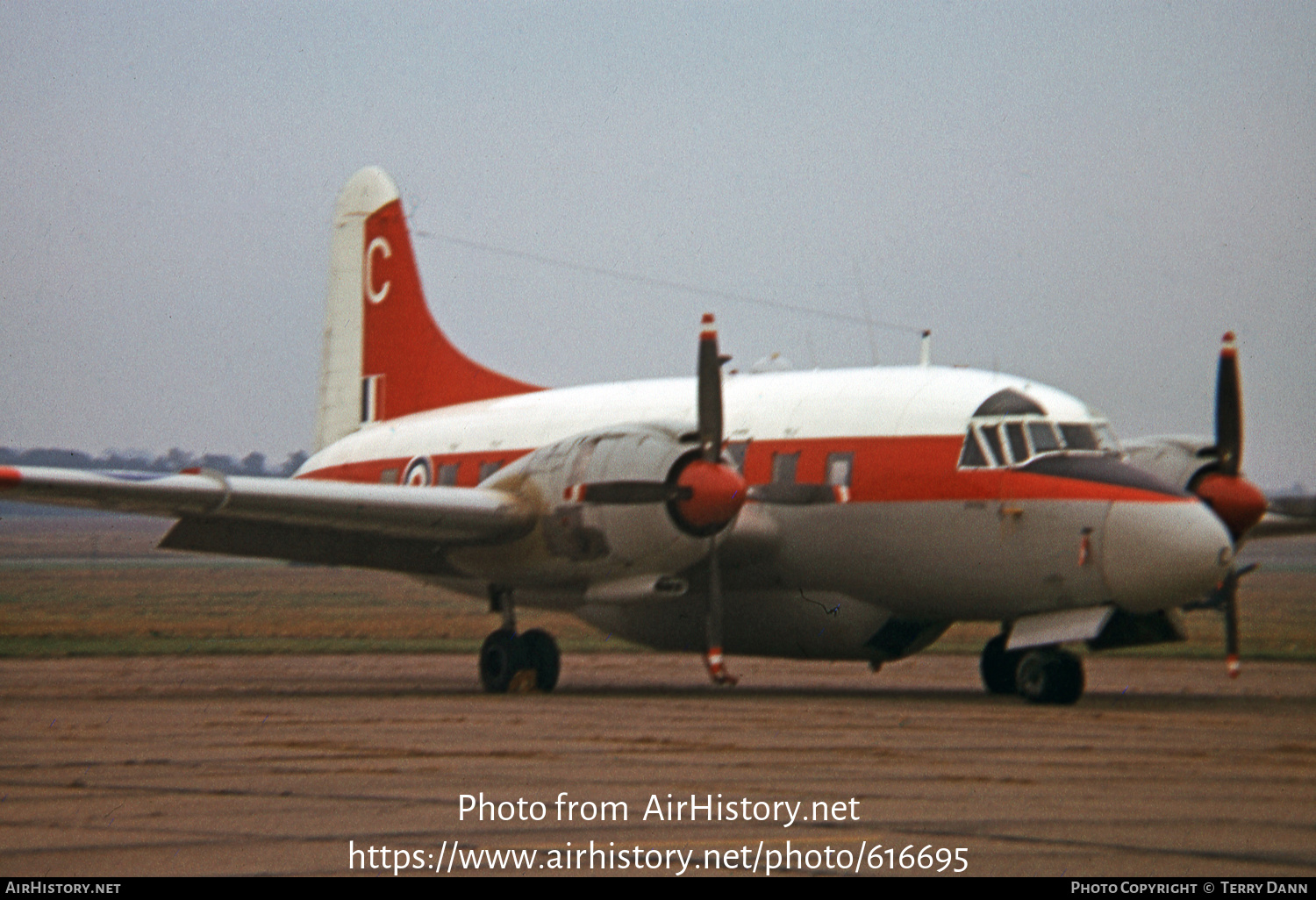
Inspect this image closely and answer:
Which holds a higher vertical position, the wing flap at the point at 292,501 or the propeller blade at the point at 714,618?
the wing flap at the point at 292,501

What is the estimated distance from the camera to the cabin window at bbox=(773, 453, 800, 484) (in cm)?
1923

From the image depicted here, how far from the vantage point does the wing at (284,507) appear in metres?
18.2

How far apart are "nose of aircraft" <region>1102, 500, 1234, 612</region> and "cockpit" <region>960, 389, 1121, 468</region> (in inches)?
45.9

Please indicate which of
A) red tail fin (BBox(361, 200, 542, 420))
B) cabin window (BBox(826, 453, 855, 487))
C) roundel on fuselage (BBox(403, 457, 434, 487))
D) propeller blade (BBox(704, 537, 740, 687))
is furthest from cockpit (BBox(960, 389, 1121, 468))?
red tail fin (BBox(361, 200, 542, 420))

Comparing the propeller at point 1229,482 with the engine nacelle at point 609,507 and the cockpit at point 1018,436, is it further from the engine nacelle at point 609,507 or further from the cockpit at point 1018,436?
the engine nacelle at point 609,507

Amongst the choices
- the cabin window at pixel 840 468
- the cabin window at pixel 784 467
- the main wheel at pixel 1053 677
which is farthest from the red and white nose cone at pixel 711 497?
the main wheel at pixel 1053 677

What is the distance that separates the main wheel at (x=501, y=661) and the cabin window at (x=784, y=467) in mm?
3572

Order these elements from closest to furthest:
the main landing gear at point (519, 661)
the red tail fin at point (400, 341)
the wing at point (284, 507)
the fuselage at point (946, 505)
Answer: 1. the fuselage at point (946, 505)
2. the wing at point (284, 507)
3. the main landing gear at point (519, 661)
4. the red tail fin at point (400, 341)

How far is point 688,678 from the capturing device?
23.0m

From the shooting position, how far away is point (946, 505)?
17812 mm

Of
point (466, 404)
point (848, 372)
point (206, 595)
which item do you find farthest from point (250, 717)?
point (206, 595)

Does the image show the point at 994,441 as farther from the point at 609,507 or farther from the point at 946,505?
the point at 609,507

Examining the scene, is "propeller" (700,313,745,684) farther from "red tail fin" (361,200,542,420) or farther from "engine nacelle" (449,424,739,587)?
"red tail fin" (361,200,542,420)

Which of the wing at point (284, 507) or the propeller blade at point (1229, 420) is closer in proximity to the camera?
the wing at point (284, 507)
